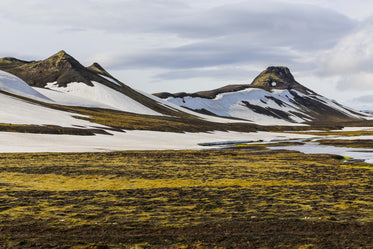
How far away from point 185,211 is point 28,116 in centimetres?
9488

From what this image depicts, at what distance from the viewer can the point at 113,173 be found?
35.4 m

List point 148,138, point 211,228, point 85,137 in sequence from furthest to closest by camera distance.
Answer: point 148,138 < point 85,137 < point 211,228

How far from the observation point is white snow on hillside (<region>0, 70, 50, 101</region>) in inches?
6123

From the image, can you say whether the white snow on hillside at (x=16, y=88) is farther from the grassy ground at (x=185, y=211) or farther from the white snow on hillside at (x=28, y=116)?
the grassy ground at (x=185, y=211)

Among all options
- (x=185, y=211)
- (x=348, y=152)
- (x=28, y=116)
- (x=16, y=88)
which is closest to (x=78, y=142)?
(x=28, y=116)

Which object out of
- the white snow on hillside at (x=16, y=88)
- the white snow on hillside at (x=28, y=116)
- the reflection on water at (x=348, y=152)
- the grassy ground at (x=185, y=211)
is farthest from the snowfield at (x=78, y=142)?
the white snow on hillside at (x=16, y=88)

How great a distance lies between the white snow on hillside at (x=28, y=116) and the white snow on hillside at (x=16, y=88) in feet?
117

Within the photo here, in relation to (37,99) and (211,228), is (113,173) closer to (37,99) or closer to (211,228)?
(211,228)

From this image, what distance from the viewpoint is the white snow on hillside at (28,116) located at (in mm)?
93256

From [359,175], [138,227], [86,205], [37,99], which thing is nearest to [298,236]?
[138,227]

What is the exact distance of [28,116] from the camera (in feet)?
336

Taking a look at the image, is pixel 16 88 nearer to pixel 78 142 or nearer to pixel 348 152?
pixel 78 142

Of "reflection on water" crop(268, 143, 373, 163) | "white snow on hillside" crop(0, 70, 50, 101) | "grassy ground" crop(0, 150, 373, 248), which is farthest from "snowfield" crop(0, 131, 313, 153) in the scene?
"white snow on hillside" crop(0, 70, 50, 101)

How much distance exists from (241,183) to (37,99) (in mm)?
143835
